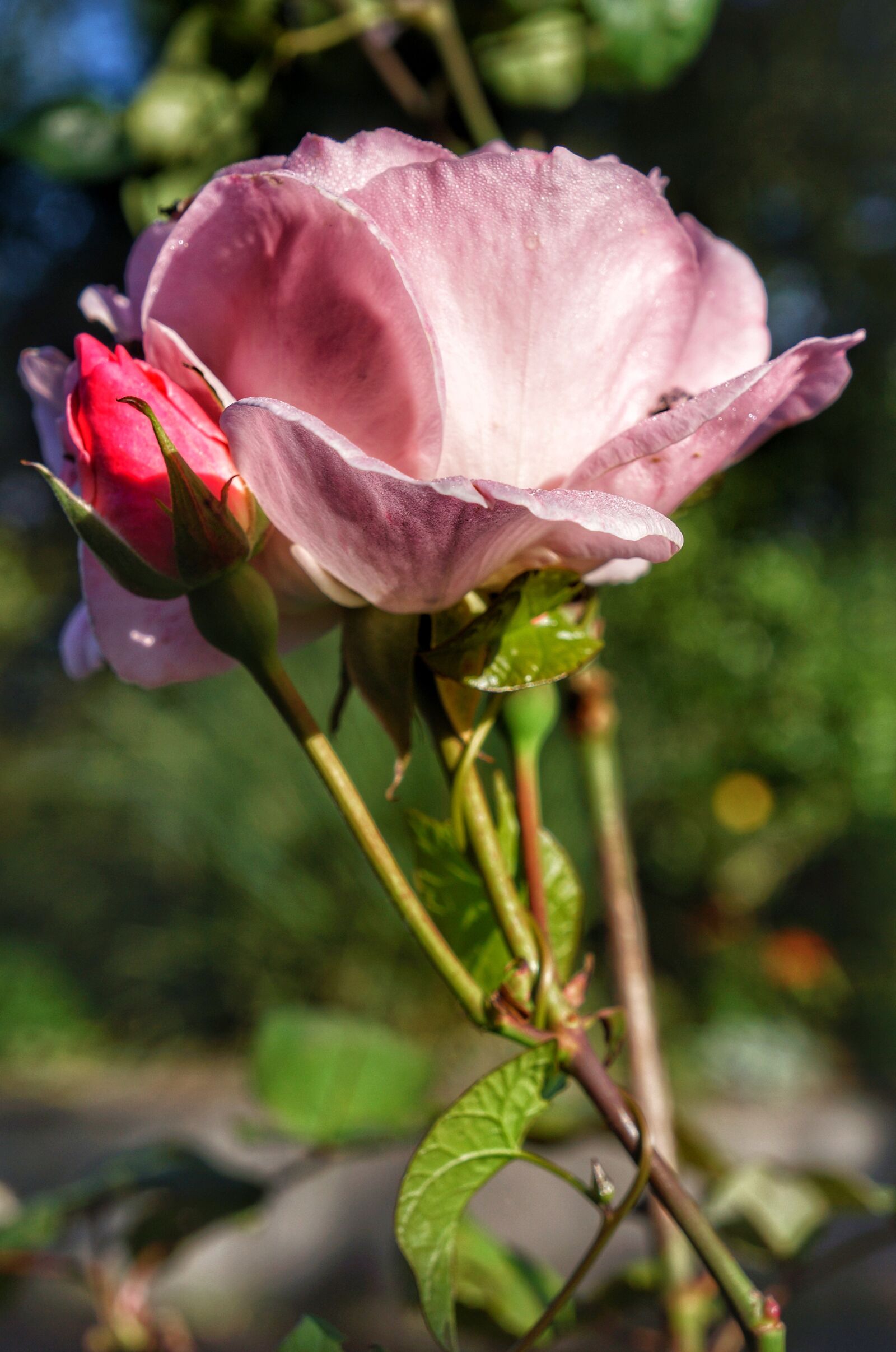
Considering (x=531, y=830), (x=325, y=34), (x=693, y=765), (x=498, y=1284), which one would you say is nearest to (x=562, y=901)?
(x=531, y=830)

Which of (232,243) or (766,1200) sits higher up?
(232,243)

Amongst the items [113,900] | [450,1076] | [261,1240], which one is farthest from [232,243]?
[113,900]

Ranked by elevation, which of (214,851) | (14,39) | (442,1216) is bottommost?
(214,851)

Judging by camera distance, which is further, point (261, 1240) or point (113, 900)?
point (113, 900)

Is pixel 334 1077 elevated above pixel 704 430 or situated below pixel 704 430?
below

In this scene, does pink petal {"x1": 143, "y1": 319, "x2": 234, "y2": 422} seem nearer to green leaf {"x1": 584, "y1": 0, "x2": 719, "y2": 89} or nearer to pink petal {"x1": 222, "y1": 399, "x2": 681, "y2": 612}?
pink petal {"x1": 222, "y1": 399, "x2": 681, "y2": 612}

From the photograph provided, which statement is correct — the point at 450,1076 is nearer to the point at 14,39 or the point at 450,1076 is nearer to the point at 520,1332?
the point at 520,1332

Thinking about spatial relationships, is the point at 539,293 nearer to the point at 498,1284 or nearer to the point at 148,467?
the point at 148,467
